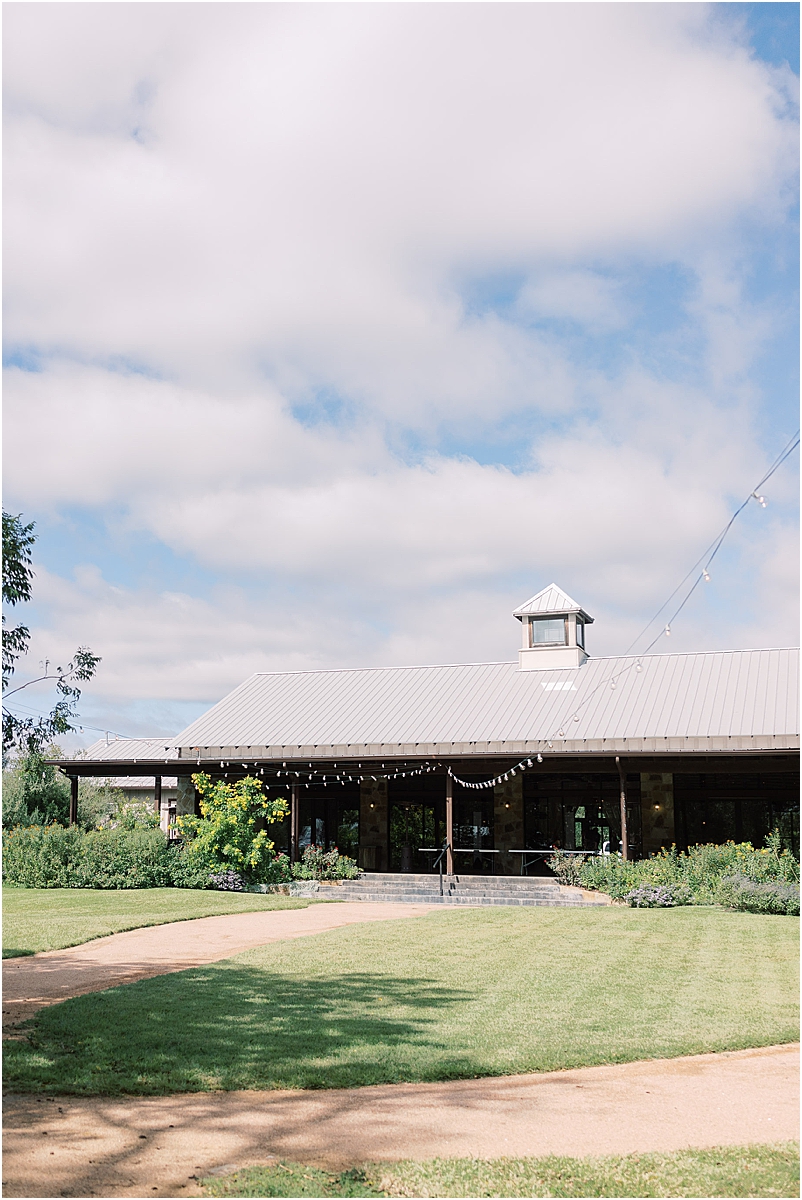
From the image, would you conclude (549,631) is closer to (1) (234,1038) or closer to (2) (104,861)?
(2) (104,861)

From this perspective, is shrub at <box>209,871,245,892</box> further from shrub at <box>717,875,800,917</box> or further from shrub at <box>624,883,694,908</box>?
shrub at <box>717,875,800,917</box>

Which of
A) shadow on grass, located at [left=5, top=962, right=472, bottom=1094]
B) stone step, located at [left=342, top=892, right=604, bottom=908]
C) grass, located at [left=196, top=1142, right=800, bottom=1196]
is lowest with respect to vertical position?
stone step, located at [left=342, top=892, right=604, bottom=908]

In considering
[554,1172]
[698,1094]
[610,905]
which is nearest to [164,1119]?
[554,1172]

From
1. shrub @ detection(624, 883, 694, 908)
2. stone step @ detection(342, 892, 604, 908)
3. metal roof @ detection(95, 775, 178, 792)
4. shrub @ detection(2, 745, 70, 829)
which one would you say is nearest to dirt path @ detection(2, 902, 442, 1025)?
stone step @ detection(342, 892, 604, 908)

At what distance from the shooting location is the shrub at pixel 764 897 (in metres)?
16.6

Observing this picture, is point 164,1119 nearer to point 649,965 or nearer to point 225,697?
point 649,965

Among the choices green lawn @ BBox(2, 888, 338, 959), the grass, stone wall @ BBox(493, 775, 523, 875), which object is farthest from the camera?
stone wall @ BBox(493, 775, 523, 875)

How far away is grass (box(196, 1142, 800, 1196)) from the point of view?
4617 mm

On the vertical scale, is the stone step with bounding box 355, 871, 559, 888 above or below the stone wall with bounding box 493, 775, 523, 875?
below

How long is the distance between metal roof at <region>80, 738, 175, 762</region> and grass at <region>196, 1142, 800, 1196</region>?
20805 mm

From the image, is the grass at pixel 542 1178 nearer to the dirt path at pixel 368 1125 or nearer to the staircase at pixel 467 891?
the dirt path at pixel 368 1125

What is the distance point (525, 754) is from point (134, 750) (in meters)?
14.8

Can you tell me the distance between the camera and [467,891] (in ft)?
67.7

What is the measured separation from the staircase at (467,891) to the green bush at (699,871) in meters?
0.51
